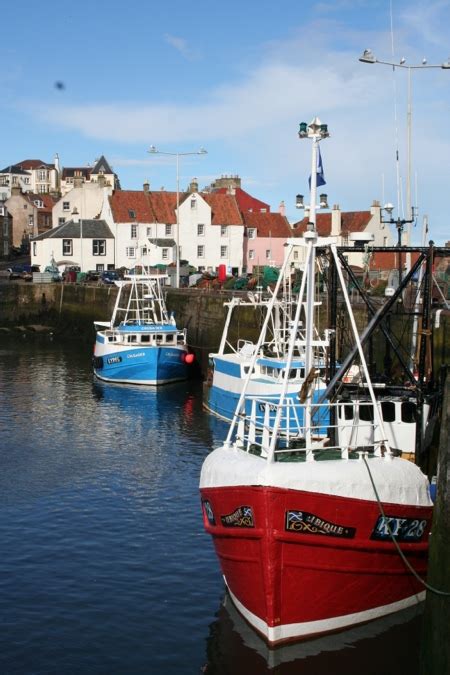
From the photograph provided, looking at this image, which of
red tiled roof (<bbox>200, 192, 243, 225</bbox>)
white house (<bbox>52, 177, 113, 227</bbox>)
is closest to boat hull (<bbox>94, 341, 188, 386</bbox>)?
red tiled roof (<bbox>200, 192, 243, 225</bbox>)

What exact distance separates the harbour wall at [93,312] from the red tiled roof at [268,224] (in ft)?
63.7

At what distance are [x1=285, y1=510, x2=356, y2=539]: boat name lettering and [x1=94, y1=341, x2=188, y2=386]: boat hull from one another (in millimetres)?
30509

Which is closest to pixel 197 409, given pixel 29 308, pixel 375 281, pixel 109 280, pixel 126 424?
pixel 126 424

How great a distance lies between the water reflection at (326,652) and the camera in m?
14.2

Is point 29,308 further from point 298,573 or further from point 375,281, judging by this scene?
point 298,573

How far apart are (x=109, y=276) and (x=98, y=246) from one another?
799cm

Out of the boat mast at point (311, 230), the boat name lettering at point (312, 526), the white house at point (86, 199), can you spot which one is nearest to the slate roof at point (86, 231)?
the white house at point (86, 199)

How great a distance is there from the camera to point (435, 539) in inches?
495

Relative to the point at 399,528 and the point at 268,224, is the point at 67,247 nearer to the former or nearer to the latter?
the point at 268,224

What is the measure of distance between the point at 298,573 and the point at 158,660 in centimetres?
282

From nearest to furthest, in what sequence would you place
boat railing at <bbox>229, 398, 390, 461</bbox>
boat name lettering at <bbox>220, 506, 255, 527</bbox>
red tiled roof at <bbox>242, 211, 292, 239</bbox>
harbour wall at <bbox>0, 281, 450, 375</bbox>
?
boat name lettering at <bbox>220, 506, 255, 527</bbox> < boat railing at <bbox>229, 398, 390, 461</bbox> < harbour wall at <bbox>0, 281, 450, 375</bbox> < red tiled roof at <bbox>242, 211, 292, 239</bbox>

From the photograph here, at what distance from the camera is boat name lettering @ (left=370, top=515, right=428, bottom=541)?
14.6 meters

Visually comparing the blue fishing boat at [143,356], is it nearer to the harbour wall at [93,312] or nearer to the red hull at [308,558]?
the harbour wall at [93,312]

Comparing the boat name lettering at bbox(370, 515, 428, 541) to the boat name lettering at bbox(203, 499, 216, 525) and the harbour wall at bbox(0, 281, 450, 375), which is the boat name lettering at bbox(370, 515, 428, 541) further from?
the harbour wall at bbox(0, 281, 450, 375)
